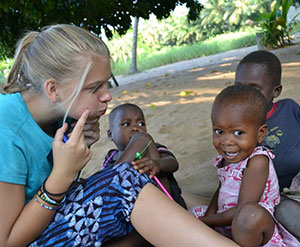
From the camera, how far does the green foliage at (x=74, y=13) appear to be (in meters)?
4.87

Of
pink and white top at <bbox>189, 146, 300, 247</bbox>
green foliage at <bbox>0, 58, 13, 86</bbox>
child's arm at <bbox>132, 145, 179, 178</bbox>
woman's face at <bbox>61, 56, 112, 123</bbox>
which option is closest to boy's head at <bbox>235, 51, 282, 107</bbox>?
pink and white top at <bbox>189, 146, 300, 247</bbox>

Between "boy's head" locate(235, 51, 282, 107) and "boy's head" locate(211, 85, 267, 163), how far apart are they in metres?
0.39

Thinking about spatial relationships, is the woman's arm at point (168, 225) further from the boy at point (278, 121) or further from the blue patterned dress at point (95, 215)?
the boy at point (278, 121)

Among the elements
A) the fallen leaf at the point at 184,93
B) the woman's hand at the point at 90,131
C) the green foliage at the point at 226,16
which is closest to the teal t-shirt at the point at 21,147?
the woman's hand at the point at 90,131

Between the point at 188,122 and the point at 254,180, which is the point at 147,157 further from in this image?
the point at 188,122

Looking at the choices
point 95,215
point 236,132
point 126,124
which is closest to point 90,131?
point 95,215

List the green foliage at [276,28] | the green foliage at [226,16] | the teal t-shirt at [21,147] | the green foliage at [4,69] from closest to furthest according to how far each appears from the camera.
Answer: the teal t-shirt at [21,147], the green foliage at [4,69], the green foliage at [276,28], the green foliage at [226,16]

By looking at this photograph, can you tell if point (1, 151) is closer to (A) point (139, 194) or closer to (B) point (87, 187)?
(B) point (87, 187)

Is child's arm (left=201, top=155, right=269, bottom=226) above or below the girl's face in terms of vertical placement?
below

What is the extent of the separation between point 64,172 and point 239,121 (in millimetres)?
883

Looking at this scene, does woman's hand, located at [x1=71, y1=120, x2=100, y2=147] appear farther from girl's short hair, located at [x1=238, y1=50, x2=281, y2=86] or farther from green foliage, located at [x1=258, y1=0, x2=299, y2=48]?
green foliage, located at [x1=258, y1=0, x2=299, y2=48]

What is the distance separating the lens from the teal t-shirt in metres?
1.21

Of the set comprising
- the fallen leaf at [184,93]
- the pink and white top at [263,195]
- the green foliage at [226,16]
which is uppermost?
the pink and white top at [263,195]

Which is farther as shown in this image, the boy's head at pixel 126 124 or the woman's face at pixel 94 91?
the boy's head at pixel 126 124
